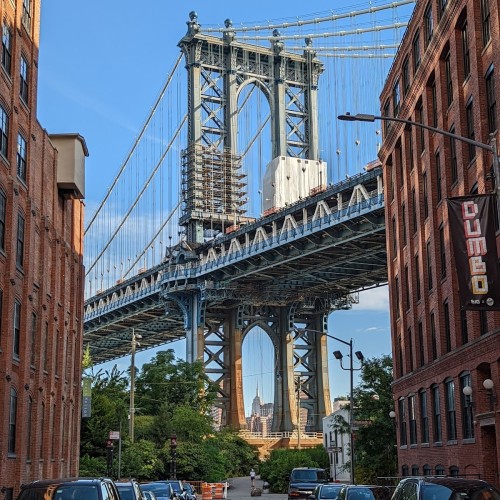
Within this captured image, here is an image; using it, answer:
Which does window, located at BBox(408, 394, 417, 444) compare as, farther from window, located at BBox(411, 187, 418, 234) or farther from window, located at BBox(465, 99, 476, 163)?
window, located at BBox(465, 99, 476, 163)

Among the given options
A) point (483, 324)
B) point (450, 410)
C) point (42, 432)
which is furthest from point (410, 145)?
point (42, 432)

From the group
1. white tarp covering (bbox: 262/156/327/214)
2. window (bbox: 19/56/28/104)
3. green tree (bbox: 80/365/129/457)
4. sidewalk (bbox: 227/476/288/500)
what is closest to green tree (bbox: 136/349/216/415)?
sidewalk (bbox: 227/476/288/500)

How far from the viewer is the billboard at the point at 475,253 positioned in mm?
21328

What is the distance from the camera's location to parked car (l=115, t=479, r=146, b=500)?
26.2 metres

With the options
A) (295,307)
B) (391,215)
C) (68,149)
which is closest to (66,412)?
(68,149)

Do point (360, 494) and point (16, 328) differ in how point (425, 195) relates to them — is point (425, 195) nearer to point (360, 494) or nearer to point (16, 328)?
point (360, 494)

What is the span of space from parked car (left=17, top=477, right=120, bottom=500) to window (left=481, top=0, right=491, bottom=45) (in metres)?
19.5

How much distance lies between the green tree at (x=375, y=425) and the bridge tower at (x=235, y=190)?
41.5 meters

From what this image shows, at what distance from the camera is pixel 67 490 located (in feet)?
62.1

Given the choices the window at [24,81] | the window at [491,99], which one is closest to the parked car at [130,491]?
the window at [24,81]

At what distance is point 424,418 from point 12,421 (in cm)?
1670

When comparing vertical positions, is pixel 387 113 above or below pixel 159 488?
above

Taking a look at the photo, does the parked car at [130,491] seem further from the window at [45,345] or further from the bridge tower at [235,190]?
the bridge tower at [235,190]

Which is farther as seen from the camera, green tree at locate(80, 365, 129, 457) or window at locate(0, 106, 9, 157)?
green tree at locate(80, 365, 129, 457)
